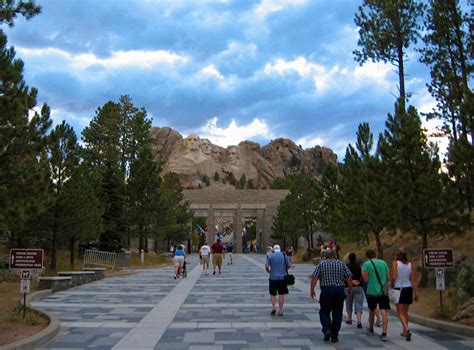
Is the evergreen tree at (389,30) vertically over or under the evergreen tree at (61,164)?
over

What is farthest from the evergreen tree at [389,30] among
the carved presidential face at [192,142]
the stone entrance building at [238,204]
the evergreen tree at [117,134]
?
the carved presidential face at [192,142]

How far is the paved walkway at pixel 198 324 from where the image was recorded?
859 cm

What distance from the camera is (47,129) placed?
1233 centimetres

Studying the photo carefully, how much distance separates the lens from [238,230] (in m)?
68.5

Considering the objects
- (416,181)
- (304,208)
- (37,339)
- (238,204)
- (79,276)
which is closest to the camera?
(37,339)

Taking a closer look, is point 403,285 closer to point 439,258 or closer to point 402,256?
point 402,256

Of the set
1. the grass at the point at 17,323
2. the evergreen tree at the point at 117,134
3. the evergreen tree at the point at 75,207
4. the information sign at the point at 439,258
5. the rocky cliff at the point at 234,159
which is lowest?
the grass at the point at 17,323

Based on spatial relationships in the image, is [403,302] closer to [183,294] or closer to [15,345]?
[15,345]

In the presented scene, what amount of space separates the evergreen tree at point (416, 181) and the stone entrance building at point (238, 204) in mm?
49787

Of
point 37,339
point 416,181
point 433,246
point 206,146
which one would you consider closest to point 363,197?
point 433,246

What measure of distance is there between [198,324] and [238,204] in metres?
57.2

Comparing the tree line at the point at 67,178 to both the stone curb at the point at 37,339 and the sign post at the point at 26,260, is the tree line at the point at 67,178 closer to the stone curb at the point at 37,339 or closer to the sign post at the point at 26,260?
the sign post at the point at 26,260

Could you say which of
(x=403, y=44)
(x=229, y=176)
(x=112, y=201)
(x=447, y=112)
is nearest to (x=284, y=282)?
(x=447, y=112)

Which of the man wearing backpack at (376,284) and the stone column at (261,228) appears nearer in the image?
the man wearing backpack at (376,284)
